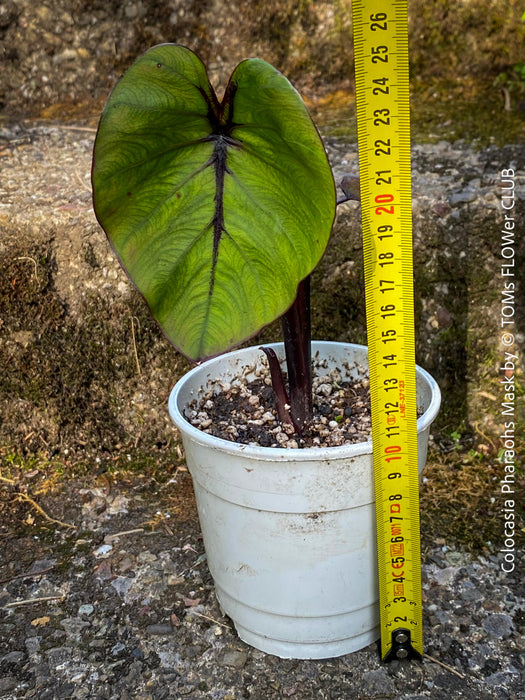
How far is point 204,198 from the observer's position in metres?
0.94

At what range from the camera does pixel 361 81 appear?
851 mm

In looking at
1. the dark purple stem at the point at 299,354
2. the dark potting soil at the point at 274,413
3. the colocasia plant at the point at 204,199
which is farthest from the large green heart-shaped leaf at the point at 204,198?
the dark potting soil at the point at 274,413

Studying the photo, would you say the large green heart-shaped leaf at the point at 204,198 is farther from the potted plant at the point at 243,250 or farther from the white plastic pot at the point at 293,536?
the white plastic pot at the point at 293,536

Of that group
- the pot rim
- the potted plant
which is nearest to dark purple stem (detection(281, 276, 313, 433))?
the potted plant

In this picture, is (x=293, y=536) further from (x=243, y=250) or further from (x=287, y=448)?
(x=243, y=250)

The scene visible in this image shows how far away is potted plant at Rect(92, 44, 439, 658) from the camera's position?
2.94ft

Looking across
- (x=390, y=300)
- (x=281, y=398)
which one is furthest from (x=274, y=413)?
(x=390, y=300)

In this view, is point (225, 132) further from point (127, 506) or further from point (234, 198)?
point (127, 506)

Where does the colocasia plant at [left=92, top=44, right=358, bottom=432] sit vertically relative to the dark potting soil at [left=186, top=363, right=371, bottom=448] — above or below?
above

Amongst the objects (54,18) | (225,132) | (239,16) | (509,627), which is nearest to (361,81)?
(225,132)

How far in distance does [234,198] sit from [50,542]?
2.77 feet

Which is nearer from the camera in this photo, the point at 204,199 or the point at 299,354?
the point at 204,199

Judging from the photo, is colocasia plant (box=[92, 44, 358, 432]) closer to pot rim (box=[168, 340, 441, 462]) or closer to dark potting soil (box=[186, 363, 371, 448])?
pot rim (box=[168, 340, 441, 462])

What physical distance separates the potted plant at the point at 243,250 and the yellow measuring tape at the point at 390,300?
0.04 metres
